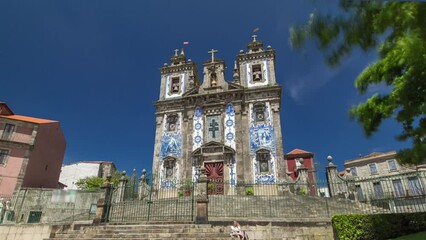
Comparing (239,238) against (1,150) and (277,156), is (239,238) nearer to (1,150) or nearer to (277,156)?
(277,156)

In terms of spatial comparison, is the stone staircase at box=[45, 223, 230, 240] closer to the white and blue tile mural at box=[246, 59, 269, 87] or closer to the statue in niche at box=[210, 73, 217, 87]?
the statue in niche at box=[210, 73, 217, 87]

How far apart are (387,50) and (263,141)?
63.5 ft

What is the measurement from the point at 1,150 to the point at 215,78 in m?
21.1

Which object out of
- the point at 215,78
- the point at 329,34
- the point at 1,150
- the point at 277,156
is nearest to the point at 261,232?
the point at 329,34

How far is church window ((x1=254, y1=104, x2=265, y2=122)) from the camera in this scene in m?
24.2

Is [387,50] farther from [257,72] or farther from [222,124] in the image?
[257,72]

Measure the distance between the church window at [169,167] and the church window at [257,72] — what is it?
37.5ft

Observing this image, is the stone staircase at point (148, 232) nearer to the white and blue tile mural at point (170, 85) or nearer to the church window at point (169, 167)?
the church window at point (169, 167)

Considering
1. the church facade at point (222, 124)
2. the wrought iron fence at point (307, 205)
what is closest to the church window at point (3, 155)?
the church facade at point (222, 124)

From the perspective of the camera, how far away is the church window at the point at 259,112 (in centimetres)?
2418

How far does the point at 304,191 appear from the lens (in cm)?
1845

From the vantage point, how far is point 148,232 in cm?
1058

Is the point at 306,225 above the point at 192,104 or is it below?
below

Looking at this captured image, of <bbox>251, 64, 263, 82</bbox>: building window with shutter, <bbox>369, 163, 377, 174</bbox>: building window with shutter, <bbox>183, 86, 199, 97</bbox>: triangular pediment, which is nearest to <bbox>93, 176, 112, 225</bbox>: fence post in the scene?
<bbox>183, 86, 199, 97</bbox>: triangular pediment
